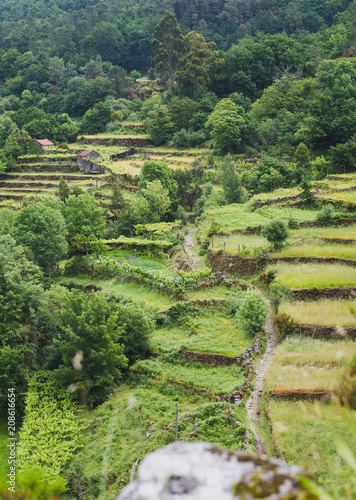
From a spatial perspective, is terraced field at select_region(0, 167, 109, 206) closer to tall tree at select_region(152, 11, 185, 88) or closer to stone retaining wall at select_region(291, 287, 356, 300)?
tall tree at select_region(152, 11, 185, 88)

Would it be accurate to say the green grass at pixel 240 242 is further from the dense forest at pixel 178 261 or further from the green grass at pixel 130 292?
the green grass at pixel 130 292

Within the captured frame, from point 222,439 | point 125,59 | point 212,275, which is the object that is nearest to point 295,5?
point 125,59

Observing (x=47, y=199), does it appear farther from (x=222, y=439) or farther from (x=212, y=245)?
(x=222, y=439)

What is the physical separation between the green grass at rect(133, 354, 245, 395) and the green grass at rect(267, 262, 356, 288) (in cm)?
568

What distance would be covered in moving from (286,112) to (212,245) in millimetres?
26481

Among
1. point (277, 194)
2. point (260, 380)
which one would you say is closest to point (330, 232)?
point (277, 194)

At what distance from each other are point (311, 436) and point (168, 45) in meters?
65.4

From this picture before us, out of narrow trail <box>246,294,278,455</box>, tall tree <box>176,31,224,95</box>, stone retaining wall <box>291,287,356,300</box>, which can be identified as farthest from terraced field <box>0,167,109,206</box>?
narrow trail <box>246,294,278,455</box>

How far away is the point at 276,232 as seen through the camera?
78.7 feet

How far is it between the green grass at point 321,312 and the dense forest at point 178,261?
112 millimetres

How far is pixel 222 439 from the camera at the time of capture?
12633mm

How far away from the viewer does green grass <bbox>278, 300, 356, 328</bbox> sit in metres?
17.5

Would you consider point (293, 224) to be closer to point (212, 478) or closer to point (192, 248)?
point (192, 248)

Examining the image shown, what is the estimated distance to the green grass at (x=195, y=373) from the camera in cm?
1612
